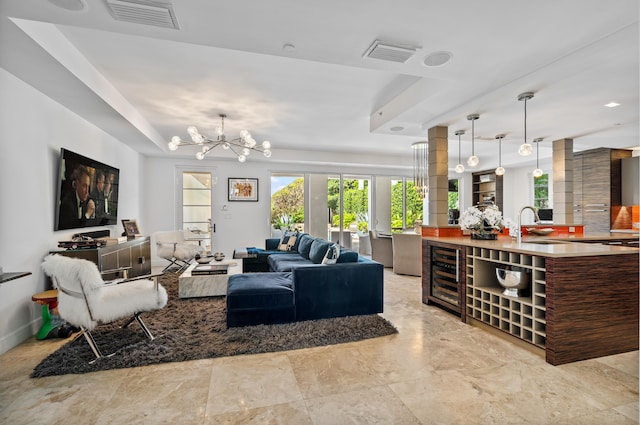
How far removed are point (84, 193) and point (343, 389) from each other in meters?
4.08

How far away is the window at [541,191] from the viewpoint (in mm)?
8812

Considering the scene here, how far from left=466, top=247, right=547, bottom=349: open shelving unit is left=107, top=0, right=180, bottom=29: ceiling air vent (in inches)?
135

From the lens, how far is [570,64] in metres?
2.82

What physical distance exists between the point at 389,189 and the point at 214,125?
5.53m

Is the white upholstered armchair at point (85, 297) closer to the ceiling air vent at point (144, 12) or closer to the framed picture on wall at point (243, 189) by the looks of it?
the ceiling air vent at point (144, 12)

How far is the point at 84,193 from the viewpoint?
4164mm

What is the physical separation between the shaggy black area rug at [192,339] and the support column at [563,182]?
4452mm

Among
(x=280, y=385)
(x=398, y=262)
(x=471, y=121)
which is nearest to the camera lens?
(x=280, y=385)

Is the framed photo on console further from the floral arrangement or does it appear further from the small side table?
the floral arrangement

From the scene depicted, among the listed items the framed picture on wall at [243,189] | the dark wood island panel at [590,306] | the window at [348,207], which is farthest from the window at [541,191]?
the framed picture on wall at [243,189]

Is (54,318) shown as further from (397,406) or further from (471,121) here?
(471,121)

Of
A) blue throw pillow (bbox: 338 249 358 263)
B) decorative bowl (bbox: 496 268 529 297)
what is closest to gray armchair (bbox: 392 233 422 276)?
blue throw pillow (bbox: 338 249 358 263)

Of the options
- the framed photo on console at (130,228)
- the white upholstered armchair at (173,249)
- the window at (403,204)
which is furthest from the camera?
the window at (403,204)

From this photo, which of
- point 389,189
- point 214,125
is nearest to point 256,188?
point 214,125
